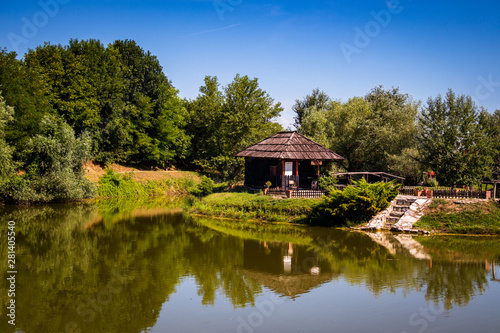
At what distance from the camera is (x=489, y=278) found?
1356 cm

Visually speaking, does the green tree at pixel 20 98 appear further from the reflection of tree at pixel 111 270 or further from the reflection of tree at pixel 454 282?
the reflection of tree at pixel 454 282

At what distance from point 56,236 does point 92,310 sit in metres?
10.2

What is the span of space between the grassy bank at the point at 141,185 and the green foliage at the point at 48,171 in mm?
6130

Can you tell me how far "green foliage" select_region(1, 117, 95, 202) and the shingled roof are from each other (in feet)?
40.1

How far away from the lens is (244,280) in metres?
13.5

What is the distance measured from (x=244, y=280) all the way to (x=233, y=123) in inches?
1173

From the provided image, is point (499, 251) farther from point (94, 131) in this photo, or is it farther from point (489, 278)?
point (94, 131)

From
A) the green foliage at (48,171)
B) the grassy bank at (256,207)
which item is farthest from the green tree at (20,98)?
the grassy bank at (256,207)

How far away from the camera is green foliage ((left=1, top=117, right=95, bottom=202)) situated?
90.4ft

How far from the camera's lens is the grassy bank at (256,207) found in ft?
74.8

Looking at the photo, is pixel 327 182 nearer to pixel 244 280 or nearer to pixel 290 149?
pixel 290 149

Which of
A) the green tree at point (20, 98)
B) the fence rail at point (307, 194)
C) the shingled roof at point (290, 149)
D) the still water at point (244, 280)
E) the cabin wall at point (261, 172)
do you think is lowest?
the still water at point (244, 280)

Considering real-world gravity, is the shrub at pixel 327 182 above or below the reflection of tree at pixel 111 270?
above

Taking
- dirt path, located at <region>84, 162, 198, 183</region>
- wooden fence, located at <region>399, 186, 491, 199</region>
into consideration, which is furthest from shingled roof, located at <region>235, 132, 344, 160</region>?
dirt path, located at <region>84, 162, 198, 183</region>
